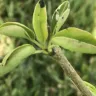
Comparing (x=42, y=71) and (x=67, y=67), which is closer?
(x=67, y=67)

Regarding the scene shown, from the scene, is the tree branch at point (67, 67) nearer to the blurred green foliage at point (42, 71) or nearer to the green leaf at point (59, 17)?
the green leaf at point (59, 17)

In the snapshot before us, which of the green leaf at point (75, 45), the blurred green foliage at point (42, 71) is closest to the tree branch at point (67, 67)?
the green leaf at point (75, 45)

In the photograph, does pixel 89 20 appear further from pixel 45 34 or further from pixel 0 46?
pixel 45 34

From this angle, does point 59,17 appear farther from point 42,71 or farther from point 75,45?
point 42,71

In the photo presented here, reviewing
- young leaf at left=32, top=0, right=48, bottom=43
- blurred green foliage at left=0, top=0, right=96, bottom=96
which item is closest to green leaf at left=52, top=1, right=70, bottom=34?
young leaf at left=32, top=0, right=48, bottom=43

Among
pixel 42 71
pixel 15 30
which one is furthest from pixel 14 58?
pixel 42 71

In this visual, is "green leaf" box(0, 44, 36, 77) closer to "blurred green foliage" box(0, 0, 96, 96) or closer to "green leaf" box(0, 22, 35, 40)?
"green leaf" box(0, 22, 35, 40)
